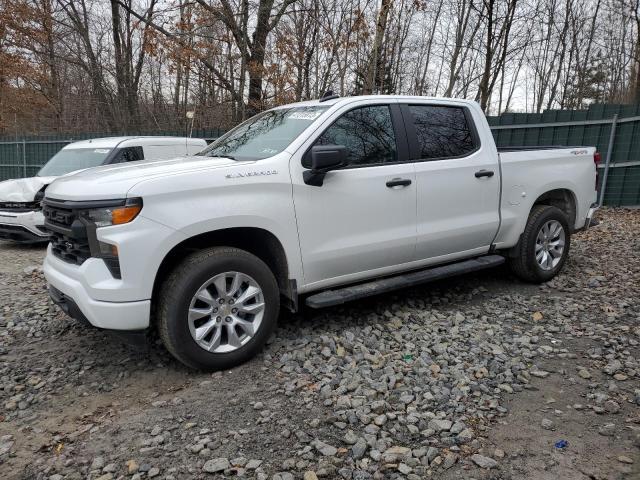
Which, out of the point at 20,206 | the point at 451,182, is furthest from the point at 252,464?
the point at 20,206

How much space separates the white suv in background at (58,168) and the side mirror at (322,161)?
3.82 metres

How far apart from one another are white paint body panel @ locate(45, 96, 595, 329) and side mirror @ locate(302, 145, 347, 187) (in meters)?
0.08

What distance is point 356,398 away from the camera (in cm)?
307

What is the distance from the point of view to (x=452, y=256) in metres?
4.64

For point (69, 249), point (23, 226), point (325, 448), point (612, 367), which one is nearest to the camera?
point (325, 448)

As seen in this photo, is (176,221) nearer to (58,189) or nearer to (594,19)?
(58,189)

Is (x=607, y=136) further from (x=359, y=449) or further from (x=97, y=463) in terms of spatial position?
(x=97, y=463)

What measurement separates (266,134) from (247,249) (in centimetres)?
105

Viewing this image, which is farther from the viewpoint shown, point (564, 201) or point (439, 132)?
point (564, 201)

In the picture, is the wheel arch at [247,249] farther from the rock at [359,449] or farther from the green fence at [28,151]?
the green fence at [28,151]

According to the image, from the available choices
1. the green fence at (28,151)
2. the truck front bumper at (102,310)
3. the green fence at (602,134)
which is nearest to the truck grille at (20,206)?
the truck front bumper at (102,310)

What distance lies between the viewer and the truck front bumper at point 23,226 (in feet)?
24.2

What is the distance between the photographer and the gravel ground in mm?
2521

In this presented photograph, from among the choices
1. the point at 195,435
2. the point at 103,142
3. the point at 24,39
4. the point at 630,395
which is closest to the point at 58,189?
the point at 195,435
